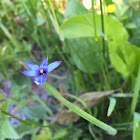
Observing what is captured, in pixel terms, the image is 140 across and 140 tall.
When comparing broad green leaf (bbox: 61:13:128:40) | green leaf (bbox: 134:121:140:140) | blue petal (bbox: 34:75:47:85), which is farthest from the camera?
broad green leaf (bbox: 61:13:128:40)

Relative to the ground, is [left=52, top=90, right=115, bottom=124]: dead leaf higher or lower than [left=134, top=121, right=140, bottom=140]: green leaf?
lower

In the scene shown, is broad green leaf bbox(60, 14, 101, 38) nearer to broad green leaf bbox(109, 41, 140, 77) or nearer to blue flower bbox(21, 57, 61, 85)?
broad green leaf bbox(109, 41, 140, 77)

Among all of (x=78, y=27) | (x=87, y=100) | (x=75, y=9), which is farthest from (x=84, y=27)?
(x=87, y=100)

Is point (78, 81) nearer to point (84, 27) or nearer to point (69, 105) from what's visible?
point (84, 27)

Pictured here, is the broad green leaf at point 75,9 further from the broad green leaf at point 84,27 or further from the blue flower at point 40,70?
the blue flower at point 40,70

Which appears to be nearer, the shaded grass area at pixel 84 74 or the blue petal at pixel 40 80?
the blue petal at pixel 40 80

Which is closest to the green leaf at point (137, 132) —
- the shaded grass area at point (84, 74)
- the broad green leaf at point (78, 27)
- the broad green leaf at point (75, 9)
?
the shaded grass area at point (84, 74)

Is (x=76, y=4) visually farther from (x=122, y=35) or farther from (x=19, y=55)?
(x=19, y=55)

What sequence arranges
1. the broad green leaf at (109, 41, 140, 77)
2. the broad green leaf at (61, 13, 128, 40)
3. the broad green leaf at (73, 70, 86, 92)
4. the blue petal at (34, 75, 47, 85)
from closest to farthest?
the blue petal at (34, 75, 47, 85) → the broad green leaf at (61, 13, 128, 40) → the broad green leaf at (109, 41, 140, 77) → the broad green leaf at (73, 70, 86, 92)

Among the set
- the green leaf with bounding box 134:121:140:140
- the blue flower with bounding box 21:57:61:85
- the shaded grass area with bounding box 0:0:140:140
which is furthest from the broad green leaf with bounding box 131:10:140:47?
the blue flower with bounding box 21:57:61:85

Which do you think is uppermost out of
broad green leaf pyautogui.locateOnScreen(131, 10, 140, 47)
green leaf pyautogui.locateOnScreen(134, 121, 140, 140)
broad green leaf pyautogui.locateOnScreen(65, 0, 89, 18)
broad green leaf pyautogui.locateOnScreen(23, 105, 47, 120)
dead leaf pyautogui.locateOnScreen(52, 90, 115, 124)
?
broad green leaf pyautogui.locateOnScreen(65, 0, 89, 18)

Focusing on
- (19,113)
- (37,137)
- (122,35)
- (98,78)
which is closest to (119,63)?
(122,35)
